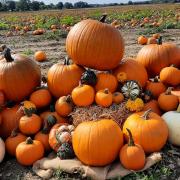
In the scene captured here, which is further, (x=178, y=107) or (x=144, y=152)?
(x=178, y=107)

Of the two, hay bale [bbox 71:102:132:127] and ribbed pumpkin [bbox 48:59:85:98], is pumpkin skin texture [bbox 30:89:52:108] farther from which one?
hay bale [bbox 71:102:132:127]

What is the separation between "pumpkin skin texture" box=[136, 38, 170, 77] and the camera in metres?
5.63

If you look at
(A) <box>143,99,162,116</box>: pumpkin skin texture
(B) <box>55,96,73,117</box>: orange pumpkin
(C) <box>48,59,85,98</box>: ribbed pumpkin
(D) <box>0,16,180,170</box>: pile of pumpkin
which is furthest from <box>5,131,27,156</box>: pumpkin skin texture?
(A) <box>143,99,162,116</box>: pumpkin skin texture

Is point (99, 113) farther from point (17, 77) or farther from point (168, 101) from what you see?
point (17, 77)

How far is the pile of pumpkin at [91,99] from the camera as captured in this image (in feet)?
14.1

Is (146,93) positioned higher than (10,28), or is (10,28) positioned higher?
(146,93)

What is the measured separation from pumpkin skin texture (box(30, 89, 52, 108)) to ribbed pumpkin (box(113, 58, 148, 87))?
3.23 feet

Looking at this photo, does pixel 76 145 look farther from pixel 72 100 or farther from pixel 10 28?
pixel 10 28

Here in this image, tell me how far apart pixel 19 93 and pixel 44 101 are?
14.6 inches

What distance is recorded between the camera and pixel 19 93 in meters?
5.29

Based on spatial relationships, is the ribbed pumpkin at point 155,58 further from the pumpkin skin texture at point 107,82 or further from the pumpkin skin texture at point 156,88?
the pumpkin skin texture at point 107,82

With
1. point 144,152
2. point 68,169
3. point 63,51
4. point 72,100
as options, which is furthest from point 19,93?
point 63,51

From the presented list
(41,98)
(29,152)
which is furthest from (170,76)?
(29,152)

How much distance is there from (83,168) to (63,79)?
1419 mm
